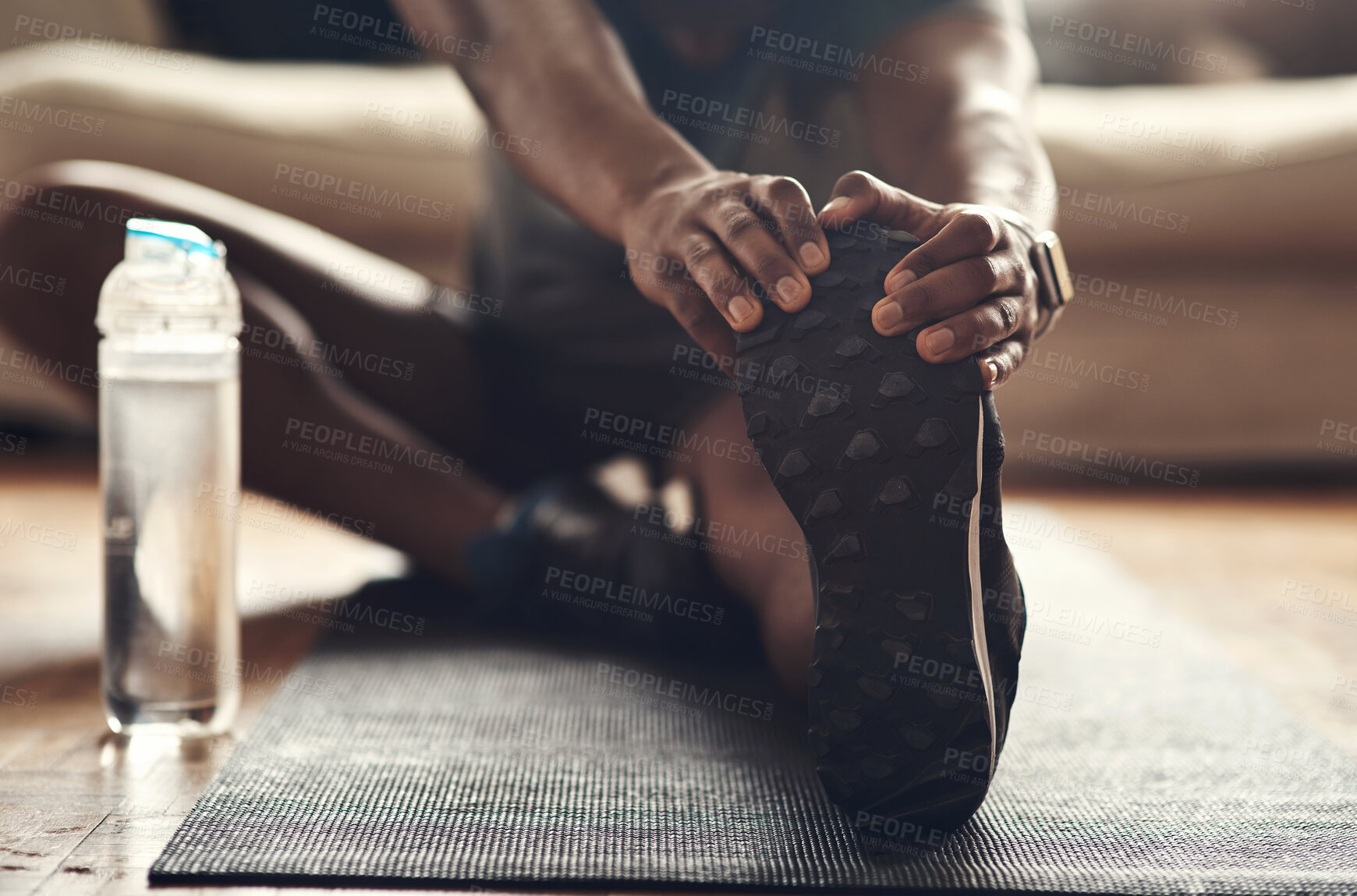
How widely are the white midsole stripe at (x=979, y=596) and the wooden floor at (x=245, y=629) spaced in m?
0.28

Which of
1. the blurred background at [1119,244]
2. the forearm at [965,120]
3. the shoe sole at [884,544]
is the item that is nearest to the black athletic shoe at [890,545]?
the shoe sole at [884,544]

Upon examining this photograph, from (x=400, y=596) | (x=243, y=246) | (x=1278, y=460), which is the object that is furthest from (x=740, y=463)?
(x=1278, y=460)

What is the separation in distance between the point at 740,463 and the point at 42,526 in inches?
37.6

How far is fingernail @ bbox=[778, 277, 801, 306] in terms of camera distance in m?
0.53

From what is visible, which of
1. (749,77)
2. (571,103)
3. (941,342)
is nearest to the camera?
(941,342)

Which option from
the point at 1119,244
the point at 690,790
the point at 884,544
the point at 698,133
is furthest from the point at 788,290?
the point at 1119,244

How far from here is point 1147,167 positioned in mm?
1773

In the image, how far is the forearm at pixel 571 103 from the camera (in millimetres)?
678

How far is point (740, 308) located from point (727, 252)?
4 cm

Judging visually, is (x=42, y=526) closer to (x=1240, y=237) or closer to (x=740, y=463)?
(x=740, y=463)

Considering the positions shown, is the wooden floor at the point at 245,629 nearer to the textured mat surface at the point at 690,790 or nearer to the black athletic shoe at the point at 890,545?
the textured mat surface at the point at 690,790

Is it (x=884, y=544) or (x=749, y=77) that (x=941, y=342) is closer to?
(x=884, y=544)

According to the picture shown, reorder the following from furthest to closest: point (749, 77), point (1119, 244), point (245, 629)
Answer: point (1119, 244) < point (749, 77) < point (245, 629)

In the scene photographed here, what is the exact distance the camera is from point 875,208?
0.57 metres
